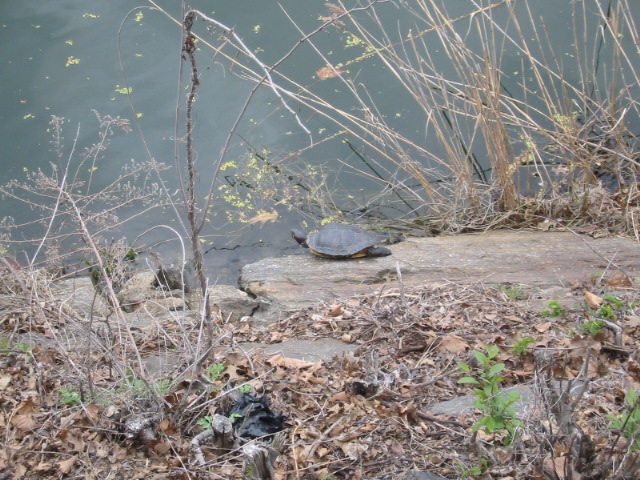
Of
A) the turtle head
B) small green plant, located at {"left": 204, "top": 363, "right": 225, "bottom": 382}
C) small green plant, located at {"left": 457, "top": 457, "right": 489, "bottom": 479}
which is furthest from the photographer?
the turtle head

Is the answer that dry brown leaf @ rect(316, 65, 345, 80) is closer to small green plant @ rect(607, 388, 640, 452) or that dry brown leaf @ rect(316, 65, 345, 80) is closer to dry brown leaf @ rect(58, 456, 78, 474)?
dry brown leaf @ rect(58, 456, 78, 474)

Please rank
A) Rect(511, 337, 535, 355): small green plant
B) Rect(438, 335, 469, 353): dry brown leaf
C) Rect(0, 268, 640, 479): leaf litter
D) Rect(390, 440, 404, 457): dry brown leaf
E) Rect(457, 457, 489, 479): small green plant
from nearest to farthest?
Rect(457, 457, 489, 479): small green plant
Rect(0, 268, 640, 479): leaf litter
Rect(390, 440, 404, 457): dry brown leaf
Rect(511, 337, 535, 355): small green plant
Rect(438, 335, 469, 353): dry brown leaf

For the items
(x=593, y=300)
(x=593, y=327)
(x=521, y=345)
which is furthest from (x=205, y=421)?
(x=593, y=300)

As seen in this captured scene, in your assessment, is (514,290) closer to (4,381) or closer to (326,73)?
(4,381)

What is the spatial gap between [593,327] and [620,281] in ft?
3.19

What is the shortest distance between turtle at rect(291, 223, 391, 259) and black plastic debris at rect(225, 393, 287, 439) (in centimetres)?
254

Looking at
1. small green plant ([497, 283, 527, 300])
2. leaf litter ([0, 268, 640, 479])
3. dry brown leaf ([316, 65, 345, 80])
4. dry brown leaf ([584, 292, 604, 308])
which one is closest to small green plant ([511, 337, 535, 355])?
leaf litter ([0, 268, 640, 479])

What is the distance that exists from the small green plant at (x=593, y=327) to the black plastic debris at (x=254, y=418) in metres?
1.52

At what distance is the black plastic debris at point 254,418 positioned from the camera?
2559 mm

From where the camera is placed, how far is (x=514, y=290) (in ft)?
12.8

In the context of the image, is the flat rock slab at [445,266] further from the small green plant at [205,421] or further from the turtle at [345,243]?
the small green plant at [205,421]

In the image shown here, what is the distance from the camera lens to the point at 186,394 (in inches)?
101

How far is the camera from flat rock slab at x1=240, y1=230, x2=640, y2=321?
432 cm

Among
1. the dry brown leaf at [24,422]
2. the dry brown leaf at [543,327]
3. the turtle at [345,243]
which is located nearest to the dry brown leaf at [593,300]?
the dry brown leaf at [543,327]
